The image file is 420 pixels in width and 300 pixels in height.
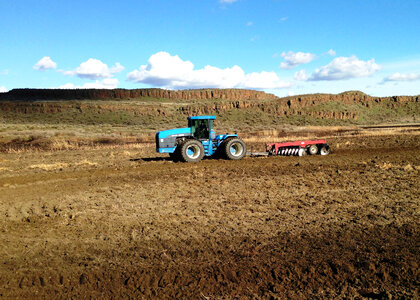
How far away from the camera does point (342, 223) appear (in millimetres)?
7766

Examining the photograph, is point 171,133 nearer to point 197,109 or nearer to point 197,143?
point 197,143

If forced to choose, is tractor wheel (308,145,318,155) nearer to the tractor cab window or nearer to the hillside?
the tractor cab window

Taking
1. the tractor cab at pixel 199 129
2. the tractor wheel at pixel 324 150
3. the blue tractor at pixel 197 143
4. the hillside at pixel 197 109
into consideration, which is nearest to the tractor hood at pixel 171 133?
the blue tractor at pixel 197 143

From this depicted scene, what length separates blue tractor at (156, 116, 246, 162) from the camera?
1722cm

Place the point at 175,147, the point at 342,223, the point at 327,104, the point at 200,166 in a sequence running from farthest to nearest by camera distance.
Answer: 1. the point at 327,104
2. the point at 175,147
3. the point at 200,166
4. the point at 342,223

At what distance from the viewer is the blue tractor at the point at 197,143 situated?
1722 cm

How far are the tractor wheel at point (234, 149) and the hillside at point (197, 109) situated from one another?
4391 centimetres

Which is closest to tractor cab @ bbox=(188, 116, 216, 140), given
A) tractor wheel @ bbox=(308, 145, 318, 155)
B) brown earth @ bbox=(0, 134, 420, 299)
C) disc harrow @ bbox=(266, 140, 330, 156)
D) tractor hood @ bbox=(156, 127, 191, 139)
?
tractor hood @ bbox=(156, 127, 191, 139)

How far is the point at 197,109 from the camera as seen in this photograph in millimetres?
85688

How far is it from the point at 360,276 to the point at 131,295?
3.64m

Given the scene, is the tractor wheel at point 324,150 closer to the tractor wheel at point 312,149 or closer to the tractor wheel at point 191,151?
the tractor wheel at point 312,149

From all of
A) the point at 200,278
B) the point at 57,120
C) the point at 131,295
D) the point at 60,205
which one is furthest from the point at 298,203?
the point at 57,120

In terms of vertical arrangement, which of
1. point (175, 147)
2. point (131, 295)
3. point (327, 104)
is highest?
point (327, 104)

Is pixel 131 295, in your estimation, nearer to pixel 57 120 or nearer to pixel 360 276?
pixel 360 276
